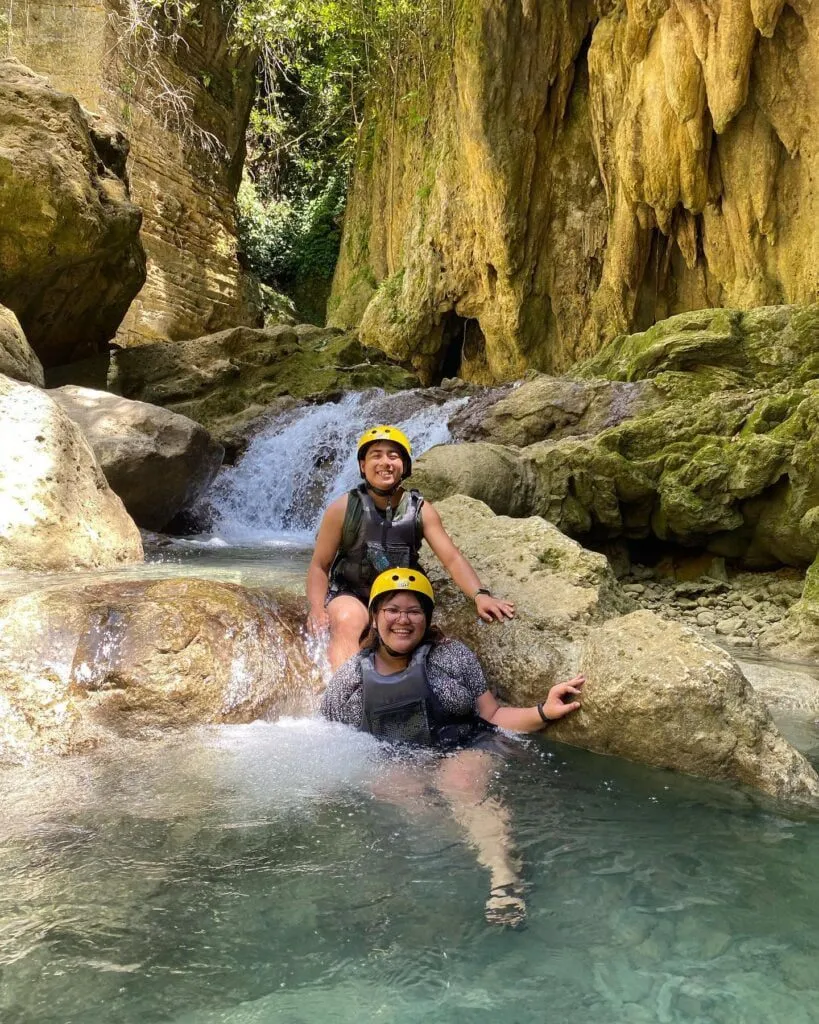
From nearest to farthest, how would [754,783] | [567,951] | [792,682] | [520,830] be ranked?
[567,951]
[520,830]
[754,783]
[792,682]

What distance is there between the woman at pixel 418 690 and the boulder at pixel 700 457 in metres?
4.09

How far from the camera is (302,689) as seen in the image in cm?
372

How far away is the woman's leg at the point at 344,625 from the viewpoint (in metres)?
3.57

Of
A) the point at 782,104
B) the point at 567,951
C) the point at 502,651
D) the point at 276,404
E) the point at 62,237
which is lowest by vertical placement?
the point at 567,951

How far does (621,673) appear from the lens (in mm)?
3158

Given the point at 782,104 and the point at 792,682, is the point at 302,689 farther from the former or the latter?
the point at 782,104

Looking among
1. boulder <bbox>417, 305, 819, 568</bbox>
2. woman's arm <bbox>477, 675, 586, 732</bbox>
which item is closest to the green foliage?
boulder <bbox>417, 305, 819, 568</bbox>

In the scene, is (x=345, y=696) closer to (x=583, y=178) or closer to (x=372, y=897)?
(x=372, y=897)

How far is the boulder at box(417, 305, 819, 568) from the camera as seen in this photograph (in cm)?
682

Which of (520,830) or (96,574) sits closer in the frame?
(520,830)

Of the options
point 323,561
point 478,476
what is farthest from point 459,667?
point 478,476

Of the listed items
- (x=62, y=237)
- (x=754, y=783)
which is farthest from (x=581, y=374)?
(x=754, y=783)

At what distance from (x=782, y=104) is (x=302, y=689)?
9.86 meters

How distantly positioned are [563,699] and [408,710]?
2.12 feet
